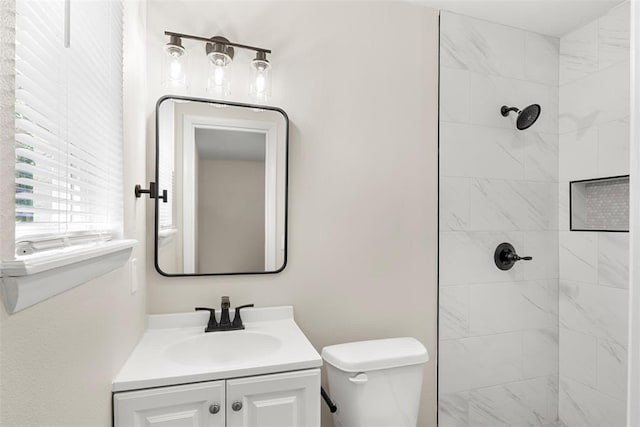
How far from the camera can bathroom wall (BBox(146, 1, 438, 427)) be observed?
1659 mm

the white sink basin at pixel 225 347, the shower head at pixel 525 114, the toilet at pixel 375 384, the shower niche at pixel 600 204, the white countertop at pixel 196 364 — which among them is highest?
the shower head at pixel 525 114

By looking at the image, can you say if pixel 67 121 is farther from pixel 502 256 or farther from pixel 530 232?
pixel 530 232

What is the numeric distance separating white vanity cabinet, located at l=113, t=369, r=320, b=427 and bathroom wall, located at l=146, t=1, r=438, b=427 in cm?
53

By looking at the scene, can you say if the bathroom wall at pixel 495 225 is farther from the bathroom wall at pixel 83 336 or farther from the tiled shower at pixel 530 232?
the bathroom wall at pixel 83 336

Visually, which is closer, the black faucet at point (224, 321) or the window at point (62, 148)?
the window at point (62, 148)

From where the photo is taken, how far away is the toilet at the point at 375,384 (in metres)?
1.49

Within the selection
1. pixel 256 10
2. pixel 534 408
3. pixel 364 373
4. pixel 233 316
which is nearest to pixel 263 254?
pixel 233 316

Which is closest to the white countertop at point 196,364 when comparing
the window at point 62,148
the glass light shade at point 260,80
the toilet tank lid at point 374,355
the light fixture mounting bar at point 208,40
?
the toilet tank lid at point 374,355

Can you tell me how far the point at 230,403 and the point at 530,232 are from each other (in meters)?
1.94

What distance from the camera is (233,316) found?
163cm

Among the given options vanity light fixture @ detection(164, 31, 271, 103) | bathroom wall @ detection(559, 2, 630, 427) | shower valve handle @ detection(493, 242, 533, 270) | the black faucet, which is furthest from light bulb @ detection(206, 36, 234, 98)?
bathroom wall @ detection(559, 2, 630, 427)

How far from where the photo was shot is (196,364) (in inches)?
51.1

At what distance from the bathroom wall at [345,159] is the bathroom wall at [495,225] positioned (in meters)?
0.11

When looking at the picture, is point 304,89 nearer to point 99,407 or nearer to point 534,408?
point 99,407
